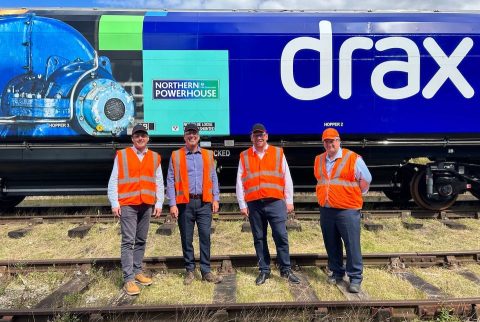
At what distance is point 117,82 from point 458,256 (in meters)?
6.04

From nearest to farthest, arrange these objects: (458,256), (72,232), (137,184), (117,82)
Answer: (137,184)
(458,256)
(72,232)
(117,82)

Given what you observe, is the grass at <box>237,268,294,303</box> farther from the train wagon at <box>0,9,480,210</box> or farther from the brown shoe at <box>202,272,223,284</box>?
the train wagon at <box>0,9,480,210</box>

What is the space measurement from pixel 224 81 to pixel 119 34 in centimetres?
205

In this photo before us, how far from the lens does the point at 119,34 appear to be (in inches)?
280

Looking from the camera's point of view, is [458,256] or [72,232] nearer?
[458,256]

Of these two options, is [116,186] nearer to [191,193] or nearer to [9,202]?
[191,193]

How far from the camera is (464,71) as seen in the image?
7438 millimetres

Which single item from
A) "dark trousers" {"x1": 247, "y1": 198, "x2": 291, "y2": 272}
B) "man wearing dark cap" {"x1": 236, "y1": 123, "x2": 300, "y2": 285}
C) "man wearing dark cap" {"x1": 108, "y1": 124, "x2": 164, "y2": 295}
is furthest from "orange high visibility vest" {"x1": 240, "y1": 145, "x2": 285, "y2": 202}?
"man wearing dark cap" {"x1": 108, "y1": 124, "x2": 164, "y2": 295}

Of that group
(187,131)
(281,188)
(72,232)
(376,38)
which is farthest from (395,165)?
(72,232)

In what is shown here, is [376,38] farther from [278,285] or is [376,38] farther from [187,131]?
[278,285]

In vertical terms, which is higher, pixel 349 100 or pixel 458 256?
pixel 349 100

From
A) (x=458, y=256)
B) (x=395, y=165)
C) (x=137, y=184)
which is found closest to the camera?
(x=137, y=184)

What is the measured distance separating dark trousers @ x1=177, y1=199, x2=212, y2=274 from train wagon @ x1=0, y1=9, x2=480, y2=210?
9.41 ft

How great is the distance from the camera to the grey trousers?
4.40 m
